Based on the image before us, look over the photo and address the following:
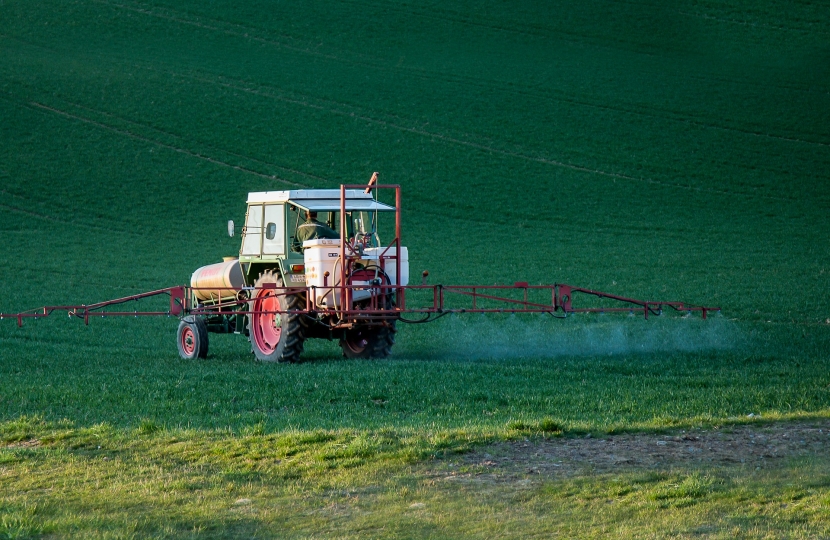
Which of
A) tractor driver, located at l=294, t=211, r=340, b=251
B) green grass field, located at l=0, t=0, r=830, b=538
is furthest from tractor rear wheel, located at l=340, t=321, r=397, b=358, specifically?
tractor driver, located at l=294, t=211, r=340, b=251

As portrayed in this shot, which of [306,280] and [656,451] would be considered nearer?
[656,451]

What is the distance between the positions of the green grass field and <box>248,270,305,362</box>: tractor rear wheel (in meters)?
0.53

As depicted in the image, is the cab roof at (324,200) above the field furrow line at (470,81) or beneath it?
beneath

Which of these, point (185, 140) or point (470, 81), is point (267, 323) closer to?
point (185, 140)

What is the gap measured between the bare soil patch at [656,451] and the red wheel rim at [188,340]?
1109cm

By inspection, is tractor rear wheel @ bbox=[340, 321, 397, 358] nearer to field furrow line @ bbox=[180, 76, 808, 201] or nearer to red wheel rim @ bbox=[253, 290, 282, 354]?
red wheel rim @ bbox=[253, 290, 282, 354]

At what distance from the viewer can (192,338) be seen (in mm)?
20688

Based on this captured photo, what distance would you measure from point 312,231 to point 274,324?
1697 millimetres

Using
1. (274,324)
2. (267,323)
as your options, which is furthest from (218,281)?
(274,324)

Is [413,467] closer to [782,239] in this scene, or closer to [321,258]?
[321,258]

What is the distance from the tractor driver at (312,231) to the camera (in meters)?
18.6

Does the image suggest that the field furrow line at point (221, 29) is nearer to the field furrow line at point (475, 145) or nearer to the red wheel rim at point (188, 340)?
the field furrow line at point (475, 145)

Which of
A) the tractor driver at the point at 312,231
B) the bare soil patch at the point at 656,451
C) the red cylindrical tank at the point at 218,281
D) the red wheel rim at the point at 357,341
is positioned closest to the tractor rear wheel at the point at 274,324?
the red cylindrical tank at the point at 218,281

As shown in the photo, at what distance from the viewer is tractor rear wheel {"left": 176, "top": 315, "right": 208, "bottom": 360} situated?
20.2 metres
